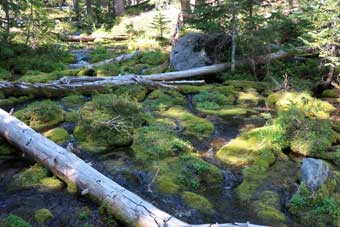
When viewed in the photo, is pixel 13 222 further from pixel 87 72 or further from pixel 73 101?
pixel 87 72

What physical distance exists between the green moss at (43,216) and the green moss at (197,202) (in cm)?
270

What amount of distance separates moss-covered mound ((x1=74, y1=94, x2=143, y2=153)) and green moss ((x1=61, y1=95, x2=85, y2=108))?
2436mm

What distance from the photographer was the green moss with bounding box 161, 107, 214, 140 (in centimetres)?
1153

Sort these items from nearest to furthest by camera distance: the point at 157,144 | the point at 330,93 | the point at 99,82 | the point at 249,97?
the point at 157,144
the point at 99,82
the point at 249,97
the point at 330,93

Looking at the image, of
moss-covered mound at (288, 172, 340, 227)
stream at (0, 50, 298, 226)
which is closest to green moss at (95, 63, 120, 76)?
stream at (0, 50, 298, 226)

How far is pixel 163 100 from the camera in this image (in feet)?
48.0

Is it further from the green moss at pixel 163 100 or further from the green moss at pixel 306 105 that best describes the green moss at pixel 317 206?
the green moss at pixel 163 100

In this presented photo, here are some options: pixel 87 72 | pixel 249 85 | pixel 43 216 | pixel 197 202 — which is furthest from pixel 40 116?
pixel 249 85

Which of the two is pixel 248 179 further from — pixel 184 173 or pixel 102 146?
pixel 102 146

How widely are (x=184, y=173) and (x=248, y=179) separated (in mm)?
1531

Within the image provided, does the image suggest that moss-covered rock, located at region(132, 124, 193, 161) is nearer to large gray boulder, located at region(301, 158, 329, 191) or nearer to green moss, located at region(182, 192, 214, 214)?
green moss, located at region(182, 192, 214, 214)

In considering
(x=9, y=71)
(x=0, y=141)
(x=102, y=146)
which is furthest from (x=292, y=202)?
(x=9, y=71)

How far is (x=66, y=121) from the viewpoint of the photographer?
480 inches

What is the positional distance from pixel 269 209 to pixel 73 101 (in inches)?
360
